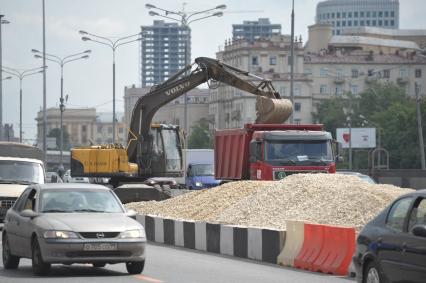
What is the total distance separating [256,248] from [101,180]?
80.8 feet

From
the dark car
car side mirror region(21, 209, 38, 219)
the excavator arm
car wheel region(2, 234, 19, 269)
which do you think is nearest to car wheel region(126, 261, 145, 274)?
car side mirror region(21, 209, 38, 219)

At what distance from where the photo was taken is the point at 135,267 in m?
20.1

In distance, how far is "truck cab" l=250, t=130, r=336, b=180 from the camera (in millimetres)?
38375

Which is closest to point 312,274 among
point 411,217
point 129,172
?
point 411,217

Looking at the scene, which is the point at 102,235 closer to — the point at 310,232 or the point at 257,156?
the point at 310,232

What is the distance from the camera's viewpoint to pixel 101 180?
48594mm

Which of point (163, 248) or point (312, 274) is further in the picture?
point (163, 248)

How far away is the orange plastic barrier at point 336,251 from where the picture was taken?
20.9m

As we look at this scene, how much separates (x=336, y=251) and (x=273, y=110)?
66.8 ft

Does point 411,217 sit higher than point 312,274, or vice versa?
point 411,217

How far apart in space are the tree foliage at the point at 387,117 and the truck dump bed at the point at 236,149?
9266cm

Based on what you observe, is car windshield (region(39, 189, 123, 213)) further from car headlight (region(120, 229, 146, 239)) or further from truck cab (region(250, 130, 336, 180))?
truck cab (region(250, 130, 336, 180))

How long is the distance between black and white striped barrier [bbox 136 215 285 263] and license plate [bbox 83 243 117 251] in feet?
15.8

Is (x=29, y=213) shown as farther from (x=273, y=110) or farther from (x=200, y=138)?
(x=200, y=138)
